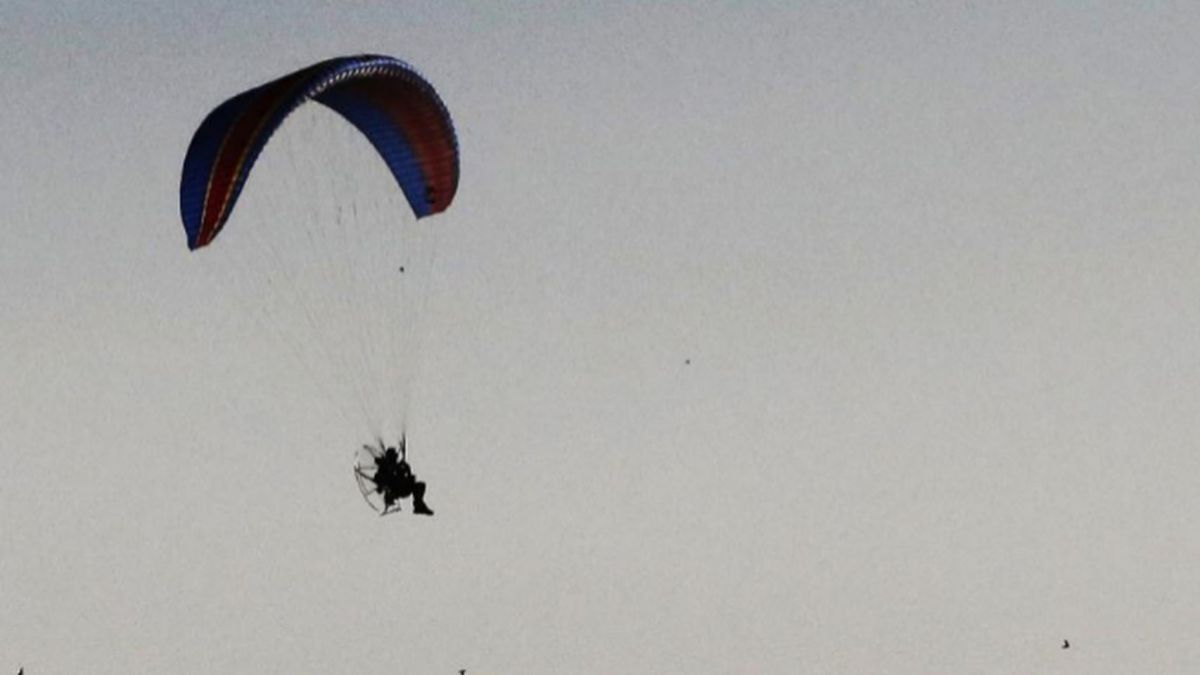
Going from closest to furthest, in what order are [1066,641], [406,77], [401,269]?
[401,269] < [406,77] < [1066,641]

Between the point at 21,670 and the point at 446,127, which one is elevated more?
the point at 446,127

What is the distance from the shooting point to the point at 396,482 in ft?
267

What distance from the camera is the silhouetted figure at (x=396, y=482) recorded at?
81.2m

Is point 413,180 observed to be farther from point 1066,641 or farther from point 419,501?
point 1066,641

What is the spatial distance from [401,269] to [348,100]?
32.1ft

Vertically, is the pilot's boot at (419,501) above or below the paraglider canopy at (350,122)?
below

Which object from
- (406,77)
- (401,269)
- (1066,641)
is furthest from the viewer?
(1066,641)

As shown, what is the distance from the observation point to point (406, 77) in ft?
261

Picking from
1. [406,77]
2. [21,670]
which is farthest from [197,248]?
[21,670]

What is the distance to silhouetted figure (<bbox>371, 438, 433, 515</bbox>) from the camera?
81188 millimetres

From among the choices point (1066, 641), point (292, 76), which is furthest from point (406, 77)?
point (1066, 641)

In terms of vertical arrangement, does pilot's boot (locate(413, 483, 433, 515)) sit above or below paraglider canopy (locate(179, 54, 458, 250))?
below

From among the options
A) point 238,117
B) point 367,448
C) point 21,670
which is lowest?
point 21,670

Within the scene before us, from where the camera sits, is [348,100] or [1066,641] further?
[1066,641]
